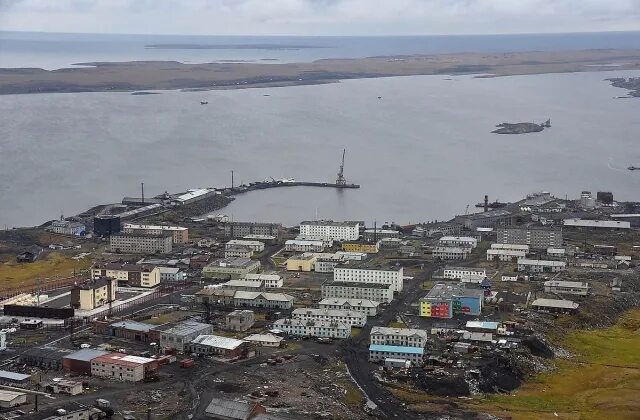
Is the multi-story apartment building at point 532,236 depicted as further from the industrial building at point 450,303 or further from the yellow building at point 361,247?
the industrial building at point 450,303

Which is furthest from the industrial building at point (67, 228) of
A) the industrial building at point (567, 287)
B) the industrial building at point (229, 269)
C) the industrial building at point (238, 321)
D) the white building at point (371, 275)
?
the industrial building at point (567, 287)

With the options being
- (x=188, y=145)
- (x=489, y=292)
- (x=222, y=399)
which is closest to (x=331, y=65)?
(x=188, y=145)

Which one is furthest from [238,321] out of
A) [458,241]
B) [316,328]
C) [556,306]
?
[458,241]

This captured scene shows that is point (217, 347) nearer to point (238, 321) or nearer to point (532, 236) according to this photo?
point (238, 321)

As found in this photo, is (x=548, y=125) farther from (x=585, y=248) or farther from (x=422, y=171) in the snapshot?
(x=585, y=248)

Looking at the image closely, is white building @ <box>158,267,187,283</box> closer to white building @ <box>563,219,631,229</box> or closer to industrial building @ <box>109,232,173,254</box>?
industrial building @ <box>109,232,173,254</box>

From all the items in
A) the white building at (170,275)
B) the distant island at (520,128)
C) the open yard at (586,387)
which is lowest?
the open yard at (586,387)

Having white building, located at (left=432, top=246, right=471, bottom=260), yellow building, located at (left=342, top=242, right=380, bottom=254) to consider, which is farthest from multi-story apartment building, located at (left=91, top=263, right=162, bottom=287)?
A: white building, located at (left=432, top=246, right=471, bottom=260)
